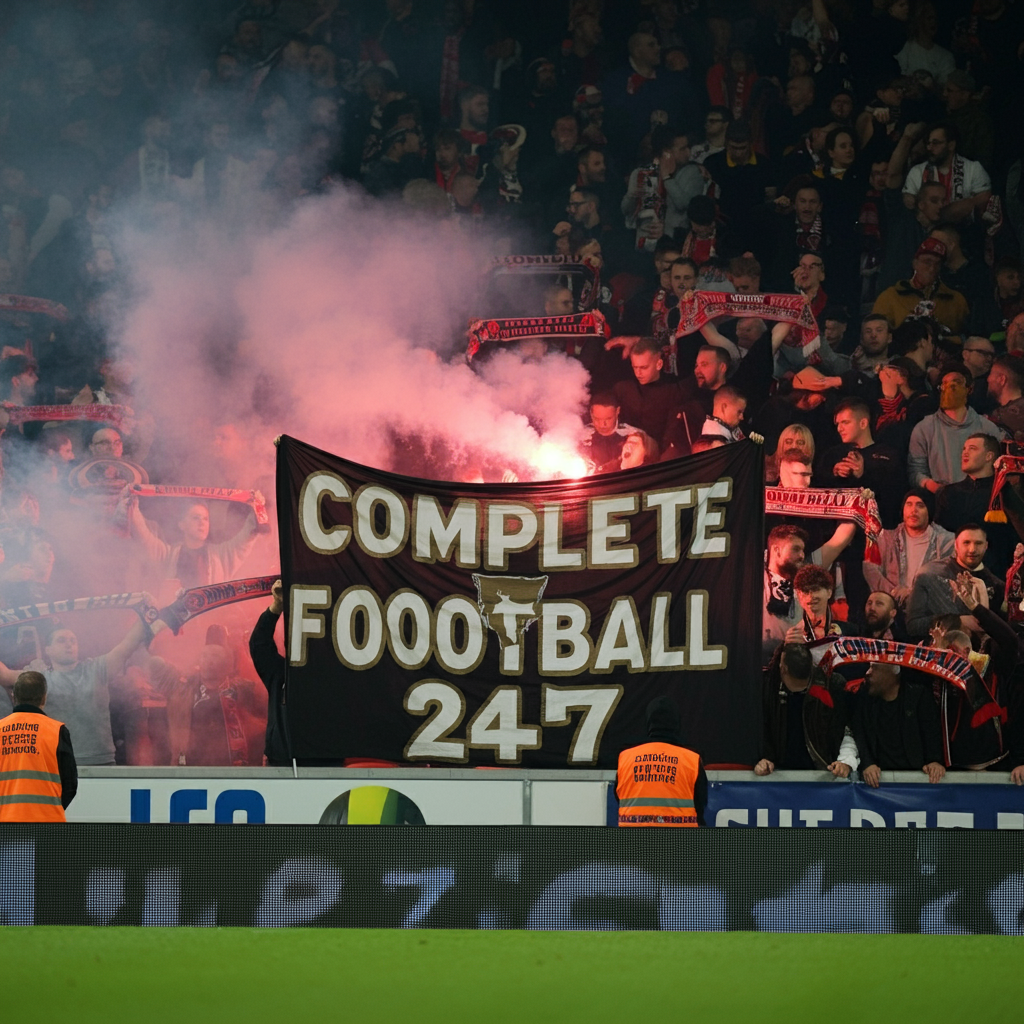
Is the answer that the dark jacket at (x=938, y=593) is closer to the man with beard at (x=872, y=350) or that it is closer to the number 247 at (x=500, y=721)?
the man with beard at (x=872, y=350)

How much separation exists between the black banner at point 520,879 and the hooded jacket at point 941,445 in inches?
179

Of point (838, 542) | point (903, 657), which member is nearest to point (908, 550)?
point (838, 542)

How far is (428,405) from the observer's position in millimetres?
7492

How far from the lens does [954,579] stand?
6.94 m

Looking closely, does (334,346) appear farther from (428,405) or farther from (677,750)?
(677,750)

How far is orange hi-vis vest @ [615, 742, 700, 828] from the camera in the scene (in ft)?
13.1

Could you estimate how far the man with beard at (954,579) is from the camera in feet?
22.6

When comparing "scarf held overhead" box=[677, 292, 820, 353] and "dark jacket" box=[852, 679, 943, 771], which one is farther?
"scarf held overhead" box=[677, 292, 820, 353]

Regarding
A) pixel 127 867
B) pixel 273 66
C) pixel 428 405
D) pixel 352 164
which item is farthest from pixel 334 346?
pixel 127 867

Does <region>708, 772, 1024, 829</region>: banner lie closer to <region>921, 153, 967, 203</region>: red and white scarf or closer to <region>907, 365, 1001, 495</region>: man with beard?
<region>907, 365, 1001, 495</region>: man with beard

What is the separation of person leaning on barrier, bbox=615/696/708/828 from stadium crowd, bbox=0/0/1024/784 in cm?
310

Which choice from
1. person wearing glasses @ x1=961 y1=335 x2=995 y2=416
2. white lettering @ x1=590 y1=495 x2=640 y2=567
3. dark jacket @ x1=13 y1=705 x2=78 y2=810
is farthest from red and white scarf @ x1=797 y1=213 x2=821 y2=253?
dark jacket @ x1=13 y1=705 x2=78 y2=810

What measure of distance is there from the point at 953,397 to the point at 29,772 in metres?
5.44

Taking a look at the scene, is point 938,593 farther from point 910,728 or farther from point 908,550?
point 910,728
